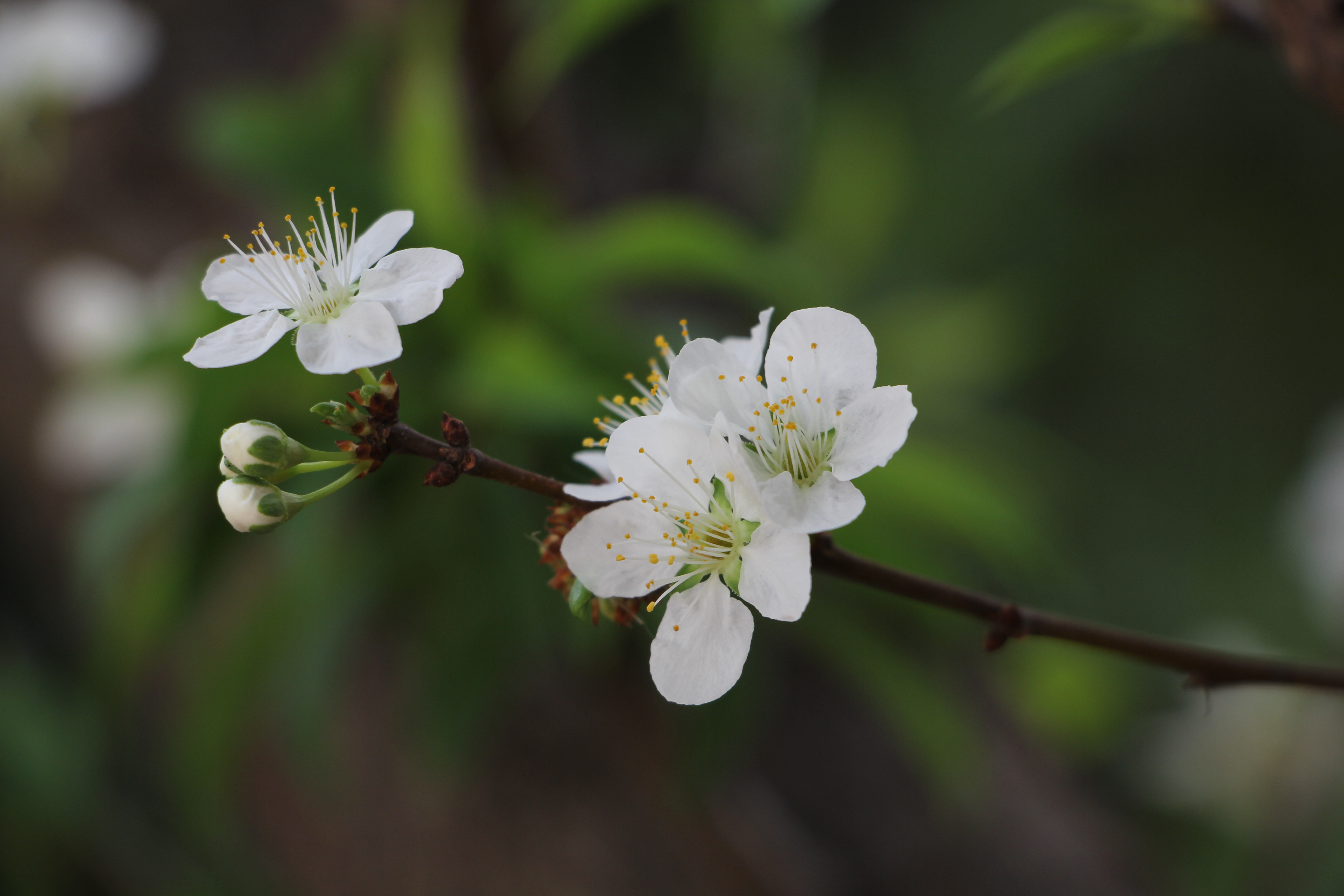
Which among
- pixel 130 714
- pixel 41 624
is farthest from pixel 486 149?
pixel 41 624

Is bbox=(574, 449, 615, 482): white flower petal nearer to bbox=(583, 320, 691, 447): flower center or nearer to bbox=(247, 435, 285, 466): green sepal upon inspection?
bbox=(583, 320, 691, 447): flower center

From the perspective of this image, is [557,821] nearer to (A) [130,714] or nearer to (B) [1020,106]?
(A) [130,714]

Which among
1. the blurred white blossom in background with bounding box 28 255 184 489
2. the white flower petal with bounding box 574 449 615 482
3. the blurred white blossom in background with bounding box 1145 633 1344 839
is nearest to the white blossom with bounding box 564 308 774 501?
the white flower petal with bounding box 574 449 615 482

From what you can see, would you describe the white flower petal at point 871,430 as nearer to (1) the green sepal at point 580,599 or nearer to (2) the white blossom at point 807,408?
(2) the white blossom at point 807,408

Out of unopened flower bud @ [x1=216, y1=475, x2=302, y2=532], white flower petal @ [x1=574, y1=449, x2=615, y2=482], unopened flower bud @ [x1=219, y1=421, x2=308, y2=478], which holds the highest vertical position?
white flower petal @ [x1=574, y1=449, x2=615, y2=482]

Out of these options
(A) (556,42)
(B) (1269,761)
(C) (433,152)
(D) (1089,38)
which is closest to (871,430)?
(D) (1089,38)
